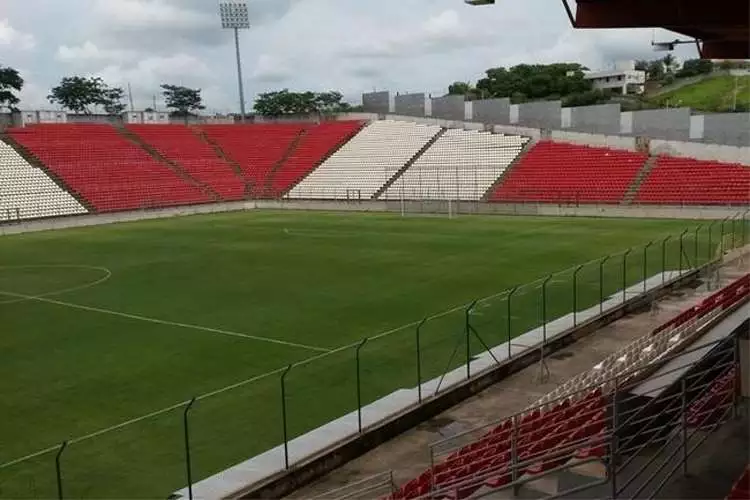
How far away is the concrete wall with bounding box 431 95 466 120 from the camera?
73.0 m

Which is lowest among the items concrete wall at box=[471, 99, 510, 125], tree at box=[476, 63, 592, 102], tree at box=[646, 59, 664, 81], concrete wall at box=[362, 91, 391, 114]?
concrete wall at box=[471, 99, 510, 125]

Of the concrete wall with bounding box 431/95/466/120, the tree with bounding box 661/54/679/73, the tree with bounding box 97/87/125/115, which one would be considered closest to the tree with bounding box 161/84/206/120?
the tree with bounding box 97/87/125/115

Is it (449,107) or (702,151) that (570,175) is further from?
(449,107)

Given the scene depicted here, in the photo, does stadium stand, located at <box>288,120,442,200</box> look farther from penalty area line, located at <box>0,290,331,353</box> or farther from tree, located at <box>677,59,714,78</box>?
tree, located at <box>677,59,714,78</box>

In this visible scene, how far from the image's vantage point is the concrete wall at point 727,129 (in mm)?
50250

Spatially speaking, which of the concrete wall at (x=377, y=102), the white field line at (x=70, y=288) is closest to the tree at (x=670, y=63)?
the concrete wall at (x=377, y=102)

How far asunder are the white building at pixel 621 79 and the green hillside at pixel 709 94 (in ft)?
77.9

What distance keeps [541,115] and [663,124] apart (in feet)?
39.0

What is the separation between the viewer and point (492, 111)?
6981cm

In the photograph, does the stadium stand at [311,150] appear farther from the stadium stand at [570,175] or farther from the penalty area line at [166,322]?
the penalty area line at [166,322]

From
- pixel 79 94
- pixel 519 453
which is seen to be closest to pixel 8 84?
pixel 79 94

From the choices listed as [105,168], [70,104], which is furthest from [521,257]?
[70,104]

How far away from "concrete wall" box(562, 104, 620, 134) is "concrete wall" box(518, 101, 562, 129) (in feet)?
3.71

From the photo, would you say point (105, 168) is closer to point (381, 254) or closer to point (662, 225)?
point (381, 254)
